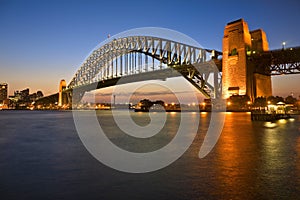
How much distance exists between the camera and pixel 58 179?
191 inches

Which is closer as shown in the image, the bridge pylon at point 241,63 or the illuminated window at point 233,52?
the bridge pylon at point 241,63

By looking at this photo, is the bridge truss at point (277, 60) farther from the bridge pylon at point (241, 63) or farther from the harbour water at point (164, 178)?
the harbour water at point (164, 178)

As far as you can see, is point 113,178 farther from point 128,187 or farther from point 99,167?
point 99,167

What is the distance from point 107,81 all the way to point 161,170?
46723mm

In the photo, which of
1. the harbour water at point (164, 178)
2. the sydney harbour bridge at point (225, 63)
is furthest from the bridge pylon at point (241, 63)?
the harbour water at point (164, 178)

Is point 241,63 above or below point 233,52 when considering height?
below

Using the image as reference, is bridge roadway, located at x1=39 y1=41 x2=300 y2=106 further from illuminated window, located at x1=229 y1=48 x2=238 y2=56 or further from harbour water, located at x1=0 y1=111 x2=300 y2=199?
harbour water, located at x1=0 y1=111 x2=300 y2=199

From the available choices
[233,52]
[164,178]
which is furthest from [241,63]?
[164,178]

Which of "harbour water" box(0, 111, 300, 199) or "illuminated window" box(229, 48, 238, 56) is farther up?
"illuminated window" box(229, 48, 238, 56)

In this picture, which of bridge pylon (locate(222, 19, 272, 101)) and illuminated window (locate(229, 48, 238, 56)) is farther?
illuminated window (locate(229, 48, 238, 56))

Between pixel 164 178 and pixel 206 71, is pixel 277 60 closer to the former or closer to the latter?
pixel 206 71

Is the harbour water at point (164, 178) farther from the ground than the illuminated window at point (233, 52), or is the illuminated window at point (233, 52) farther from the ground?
the illuminated window at point (233, 52)

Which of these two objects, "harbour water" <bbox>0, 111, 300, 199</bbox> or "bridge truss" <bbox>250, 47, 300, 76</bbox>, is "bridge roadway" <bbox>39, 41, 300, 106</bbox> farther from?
"harbour water" <bbox>0, 111, 300, 199</bbox>

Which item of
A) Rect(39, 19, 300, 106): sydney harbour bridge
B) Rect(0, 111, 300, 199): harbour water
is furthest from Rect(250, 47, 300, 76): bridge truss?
Rect(0, 111, 300, 199): harbour water
